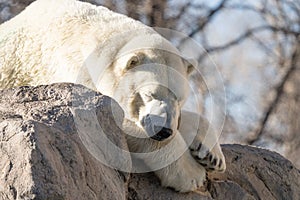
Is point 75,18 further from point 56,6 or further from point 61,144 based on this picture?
point 61,144

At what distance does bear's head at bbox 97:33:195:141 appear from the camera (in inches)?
154

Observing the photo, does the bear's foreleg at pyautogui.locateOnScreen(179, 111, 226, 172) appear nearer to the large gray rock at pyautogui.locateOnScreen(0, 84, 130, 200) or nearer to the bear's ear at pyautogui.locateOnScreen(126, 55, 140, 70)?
the bear's ear at pyautogui.locateOnScreen(126, 55, 140, 70)

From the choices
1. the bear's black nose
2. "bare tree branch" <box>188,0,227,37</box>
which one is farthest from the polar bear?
"bare tree branch" <box>188,0,227,37</box>

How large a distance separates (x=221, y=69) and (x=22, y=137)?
9.08m

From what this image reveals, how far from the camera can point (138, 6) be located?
11.1 m

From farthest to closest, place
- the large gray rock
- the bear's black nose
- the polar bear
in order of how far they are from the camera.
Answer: the polar bear → the bear's black nose → the large gray rock

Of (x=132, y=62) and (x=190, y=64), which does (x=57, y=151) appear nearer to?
(x=132, y=62)

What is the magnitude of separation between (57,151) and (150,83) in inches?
42.3

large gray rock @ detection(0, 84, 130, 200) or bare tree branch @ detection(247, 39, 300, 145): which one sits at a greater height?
large gray rock @ detection(0, 84, 130, 200)

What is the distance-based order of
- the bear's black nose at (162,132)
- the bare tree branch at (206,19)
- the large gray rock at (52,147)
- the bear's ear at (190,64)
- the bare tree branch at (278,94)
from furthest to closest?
the bare tree branch at (206,19)
the bare tree branch at (278,94)
the bear's ear at (190,64)
the bear's black nose at (162,132)
the large gray rock at (52,147)

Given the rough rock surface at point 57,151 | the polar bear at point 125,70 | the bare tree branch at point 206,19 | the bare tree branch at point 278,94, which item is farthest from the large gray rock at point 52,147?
the bare tree branch at point 206,19

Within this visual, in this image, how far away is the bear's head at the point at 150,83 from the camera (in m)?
3.92

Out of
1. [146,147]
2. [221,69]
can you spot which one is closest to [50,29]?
[146,147]

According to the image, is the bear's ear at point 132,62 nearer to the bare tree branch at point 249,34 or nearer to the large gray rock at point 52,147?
the large gray rock at point 52,147
